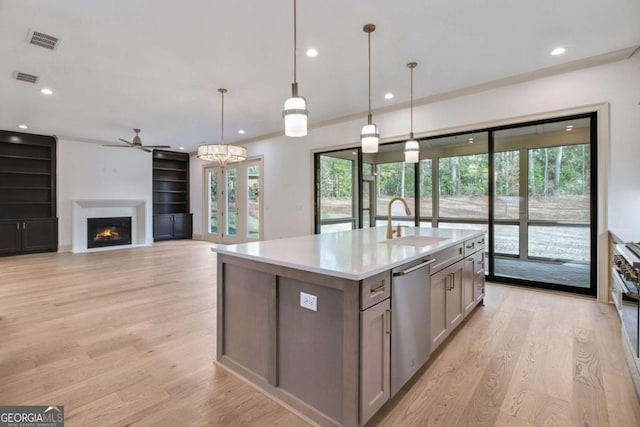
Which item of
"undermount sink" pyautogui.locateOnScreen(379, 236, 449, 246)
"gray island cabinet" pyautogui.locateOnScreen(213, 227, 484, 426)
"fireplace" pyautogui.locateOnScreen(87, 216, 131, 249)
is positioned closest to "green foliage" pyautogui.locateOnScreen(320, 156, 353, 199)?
"undermount sink" pyautogui.locateOnScreen(379, 236, 449, 246)

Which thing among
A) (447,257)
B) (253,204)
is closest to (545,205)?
(447,257)

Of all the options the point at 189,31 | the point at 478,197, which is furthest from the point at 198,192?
the point at 478,197

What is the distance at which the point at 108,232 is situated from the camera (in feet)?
27.2

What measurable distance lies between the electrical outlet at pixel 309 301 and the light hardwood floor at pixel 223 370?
646 millimetres

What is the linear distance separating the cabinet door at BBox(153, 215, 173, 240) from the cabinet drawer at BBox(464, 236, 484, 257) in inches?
360

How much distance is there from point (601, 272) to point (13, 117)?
9931 mm

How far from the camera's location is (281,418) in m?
1.75

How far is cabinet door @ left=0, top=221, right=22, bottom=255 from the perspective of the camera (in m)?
6.68

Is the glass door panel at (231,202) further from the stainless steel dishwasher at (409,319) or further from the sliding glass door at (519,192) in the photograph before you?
the stainless steel dishwasher at (409,319)

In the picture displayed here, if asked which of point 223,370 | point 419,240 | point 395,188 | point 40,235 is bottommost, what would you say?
point 223,370

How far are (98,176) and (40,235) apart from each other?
1.88 meters

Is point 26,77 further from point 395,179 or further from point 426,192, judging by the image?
point 426,192

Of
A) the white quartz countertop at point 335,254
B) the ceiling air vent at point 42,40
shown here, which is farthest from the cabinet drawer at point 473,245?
the ceiling air vent at point 42,40

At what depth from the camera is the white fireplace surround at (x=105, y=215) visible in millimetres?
7602
